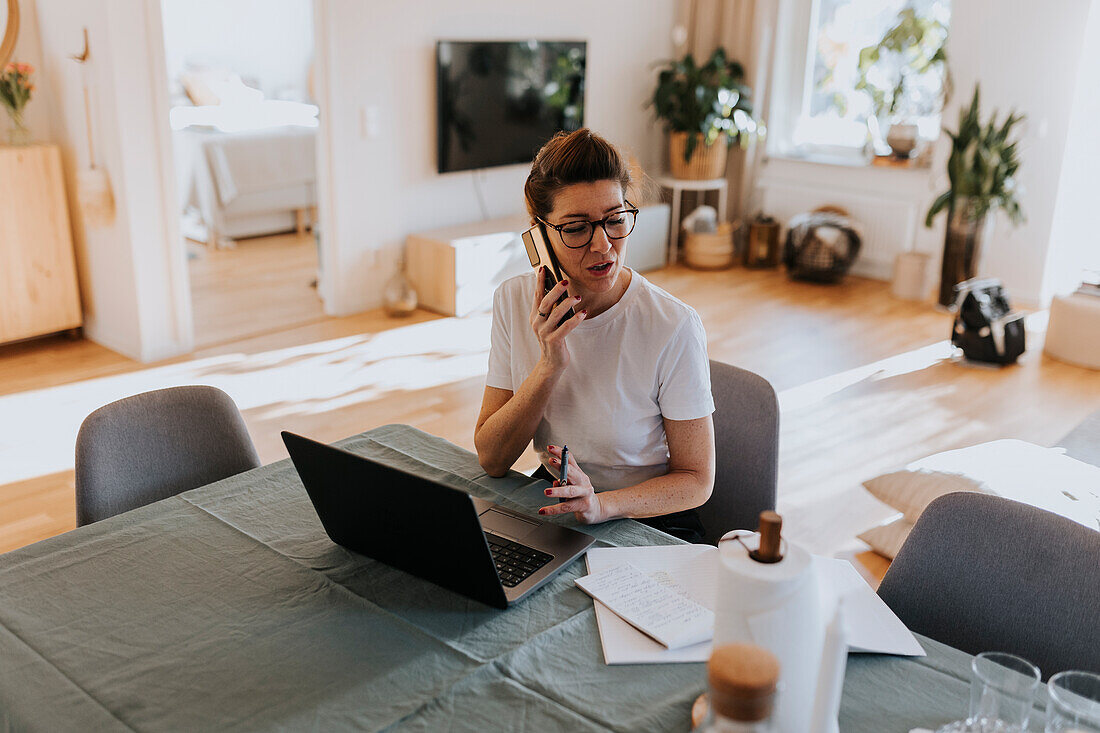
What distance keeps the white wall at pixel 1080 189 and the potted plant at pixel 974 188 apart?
0.88ft

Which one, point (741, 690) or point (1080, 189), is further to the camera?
point (1080, 189)

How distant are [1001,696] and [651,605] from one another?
0.44m

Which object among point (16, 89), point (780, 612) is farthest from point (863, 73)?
point (780, 612)

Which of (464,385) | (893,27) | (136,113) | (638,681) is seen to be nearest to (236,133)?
(136,113)

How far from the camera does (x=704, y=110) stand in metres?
6.00

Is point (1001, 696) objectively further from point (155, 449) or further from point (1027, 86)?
point (1027, 86)

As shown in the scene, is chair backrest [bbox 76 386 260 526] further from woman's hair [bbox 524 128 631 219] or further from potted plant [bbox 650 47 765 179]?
potted plant [bbox 650 47 765 179]

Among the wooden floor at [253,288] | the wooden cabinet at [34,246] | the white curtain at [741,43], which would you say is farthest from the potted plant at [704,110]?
the wooden cabinet at [34,246]

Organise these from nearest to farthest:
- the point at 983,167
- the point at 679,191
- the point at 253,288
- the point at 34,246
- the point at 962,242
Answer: the point at 34,246 → the point at 983,167 → the point at 962,242 → the point at 253,288 → the point at 679,191

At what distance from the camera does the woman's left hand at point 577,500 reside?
4.91 feet

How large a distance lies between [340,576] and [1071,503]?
190 centimetres

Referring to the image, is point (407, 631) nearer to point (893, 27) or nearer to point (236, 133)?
point (893, 27)

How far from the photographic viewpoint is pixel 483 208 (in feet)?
18.5

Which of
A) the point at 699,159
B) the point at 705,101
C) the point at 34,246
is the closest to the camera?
the point at 34,246
